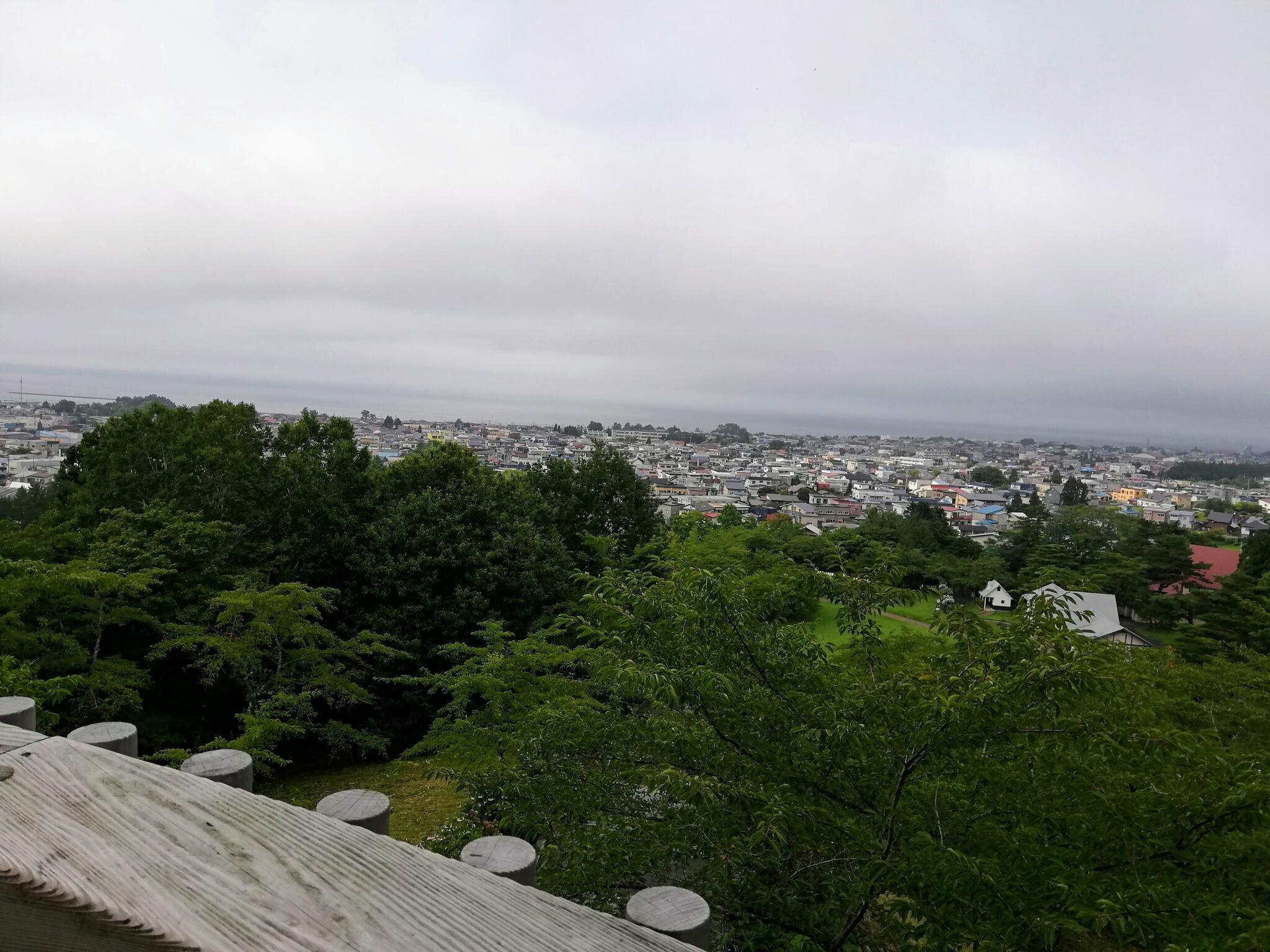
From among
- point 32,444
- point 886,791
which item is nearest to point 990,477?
point 32,444

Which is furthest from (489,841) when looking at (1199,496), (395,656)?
(1199,496)

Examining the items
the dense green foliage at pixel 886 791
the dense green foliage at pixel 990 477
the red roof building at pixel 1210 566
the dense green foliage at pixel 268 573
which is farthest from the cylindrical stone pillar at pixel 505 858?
the dense green foliage at pixel 990 477

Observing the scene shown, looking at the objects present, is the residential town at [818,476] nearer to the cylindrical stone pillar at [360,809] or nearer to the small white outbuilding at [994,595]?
the small white outbuilding at [994,595]

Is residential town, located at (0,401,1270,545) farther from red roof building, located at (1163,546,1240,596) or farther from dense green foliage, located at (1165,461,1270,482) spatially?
dense green foliage, located at (1165,461,1270,482)

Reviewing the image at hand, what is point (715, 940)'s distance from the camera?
3479mm

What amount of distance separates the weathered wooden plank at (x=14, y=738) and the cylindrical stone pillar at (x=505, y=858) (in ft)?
2.82

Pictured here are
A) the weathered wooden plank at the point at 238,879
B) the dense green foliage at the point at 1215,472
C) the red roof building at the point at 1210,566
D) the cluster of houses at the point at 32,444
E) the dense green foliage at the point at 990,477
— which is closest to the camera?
the weathered wooden plank at the point at 238,879

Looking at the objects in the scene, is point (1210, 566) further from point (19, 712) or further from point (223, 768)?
point (19, 712)

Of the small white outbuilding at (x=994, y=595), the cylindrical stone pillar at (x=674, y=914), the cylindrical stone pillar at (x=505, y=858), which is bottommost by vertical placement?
the small white outbuilding at (x=994, y=595)

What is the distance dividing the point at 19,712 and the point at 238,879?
919mm

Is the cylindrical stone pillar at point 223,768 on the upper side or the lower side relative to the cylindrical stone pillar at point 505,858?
upper

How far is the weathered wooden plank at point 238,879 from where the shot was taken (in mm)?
1003

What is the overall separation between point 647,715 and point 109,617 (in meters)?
9.74

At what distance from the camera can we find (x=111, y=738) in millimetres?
1540
